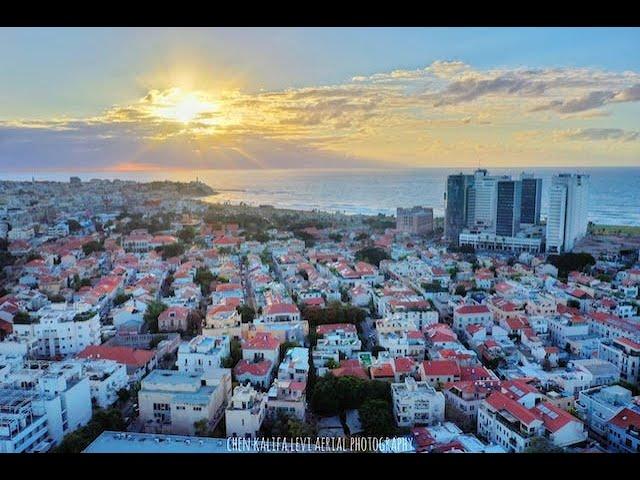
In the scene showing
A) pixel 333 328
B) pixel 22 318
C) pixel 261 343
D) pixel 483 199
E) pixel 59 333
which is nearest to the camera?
pixel 261 343

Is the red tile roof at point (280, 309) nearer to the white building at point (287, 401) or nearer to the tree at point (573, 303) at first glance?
the white building at point (287, 401)

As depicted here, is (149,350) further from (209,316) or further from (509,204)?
(509,204)

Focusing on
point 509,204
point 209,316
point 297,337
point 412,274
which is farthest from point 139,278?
point 509,204

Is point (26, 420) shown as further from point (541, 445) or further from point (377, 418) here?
point (541, 445)

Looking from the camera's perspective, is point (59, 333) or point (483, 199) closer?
point (59, 333)

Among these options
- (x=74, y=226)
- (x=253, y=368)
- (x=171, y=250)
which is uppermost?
(x=74, y=226)

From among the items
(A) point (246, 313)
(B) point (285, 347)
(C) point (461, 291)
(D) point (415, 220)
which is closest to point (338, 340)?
(B) point (285, 347)

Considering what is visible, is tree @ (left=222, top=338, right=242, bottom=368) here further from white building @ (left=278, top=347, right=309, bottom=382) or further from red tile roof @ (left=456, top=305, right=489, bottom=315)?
red tile roof @ (left=456, top=305, right=489, bottom=315)
